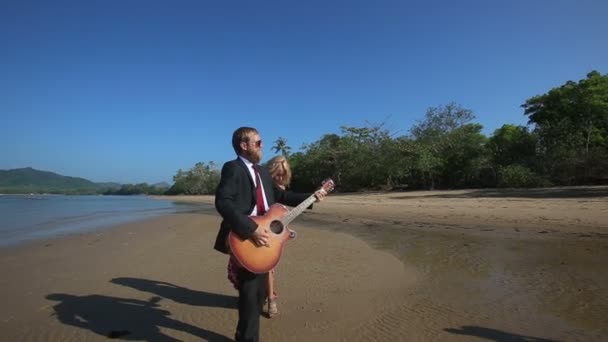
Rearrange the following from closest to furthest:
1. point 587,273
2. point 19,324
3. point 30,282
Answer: point 19,324 → point 587,273 → point 30,282

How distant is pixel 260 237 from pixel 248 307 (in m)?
0.53

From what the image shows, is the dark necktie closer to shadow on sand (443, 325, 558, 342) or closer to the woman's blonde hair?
the woman's blonde hair

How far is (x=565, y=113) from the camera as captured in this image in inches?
1415

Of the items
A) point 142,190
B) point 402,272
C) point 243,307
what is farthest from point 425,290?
point 142,190

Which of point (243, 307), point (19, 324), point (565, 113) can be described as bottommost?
point (19, 324)

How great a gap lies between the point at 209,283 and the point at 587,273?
Result: 5098 millimetres

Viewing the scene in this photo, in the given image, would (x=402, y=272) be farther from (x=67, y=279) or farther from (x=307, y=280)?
(x=67, y=279)

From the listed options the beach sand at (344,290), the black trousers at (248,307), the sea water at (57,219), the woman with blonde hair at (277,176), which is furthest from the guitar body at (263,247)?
the sea water at (57,219)

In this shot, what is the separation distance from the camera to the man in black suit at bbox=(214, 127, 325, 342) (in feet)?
8.57

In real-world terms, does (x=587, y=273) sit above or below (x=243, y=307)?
below

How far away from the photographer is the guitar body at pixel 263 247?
2670 mm

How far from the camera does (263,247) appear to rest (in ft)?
8.98

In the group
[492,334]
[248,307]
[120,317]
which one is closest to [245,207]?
[248,307]

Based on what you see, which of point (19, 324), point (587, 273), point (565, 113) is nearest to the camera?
point (19, 324)
